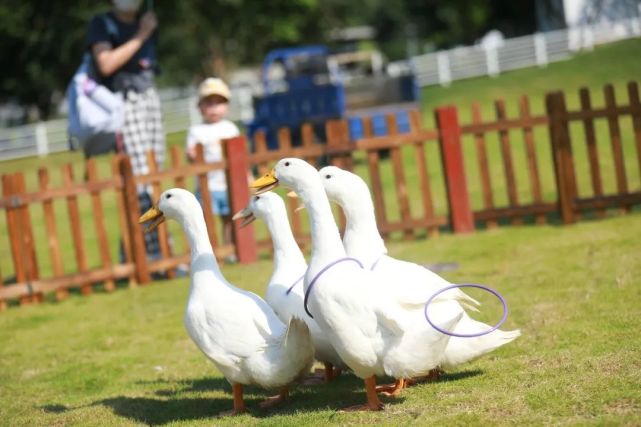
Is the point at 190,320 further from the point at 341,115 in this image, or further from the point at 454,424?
the point at 341,115

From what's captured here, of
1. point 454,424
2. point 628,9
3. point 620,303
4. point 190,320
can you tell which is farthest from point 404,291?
point 628,9

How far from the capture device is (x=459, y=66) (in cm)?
3161

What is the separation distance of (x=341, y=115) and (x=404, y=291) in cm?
1334

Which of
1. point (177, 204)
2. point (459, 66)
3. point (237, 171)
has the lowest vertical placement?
point (177, 204)

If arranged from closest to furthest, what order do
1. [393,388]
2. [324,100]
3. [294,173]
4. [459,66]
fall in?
[294,173] → [393,388] → [324,100] → [459,66]

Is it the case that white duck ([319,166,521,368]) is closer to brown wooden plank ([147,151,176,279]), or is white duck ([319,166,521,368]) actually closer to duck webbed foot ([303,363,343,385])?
duck webbed foot ([303,363,343,385])

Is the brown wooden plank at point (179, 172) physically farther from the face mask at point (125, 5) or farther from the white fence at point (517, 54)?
the white fence at point (517, 54)

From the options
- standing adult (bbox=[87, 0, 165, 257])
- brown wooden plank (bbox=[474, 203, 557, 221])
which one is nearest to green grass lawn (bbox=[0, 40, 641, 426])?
brown wooden plank (bbox=[474, 203, 557, 221])

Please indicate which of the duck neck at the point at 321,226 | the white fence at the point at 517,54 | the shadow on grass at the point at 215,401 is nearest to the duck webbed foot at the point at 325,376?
the shadow on grass at the point at 215,401

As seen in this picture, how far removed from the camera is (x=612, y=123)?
10.4 metres

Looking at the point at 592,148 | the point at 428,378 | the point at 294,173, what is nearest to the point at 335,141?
the point at 592,148

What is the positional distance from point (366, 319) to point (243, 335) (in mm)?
732

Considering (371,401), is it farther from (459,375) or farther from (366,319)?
(459,375)

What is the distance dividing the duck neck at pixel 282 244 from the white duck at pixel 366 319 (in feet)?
2.05
